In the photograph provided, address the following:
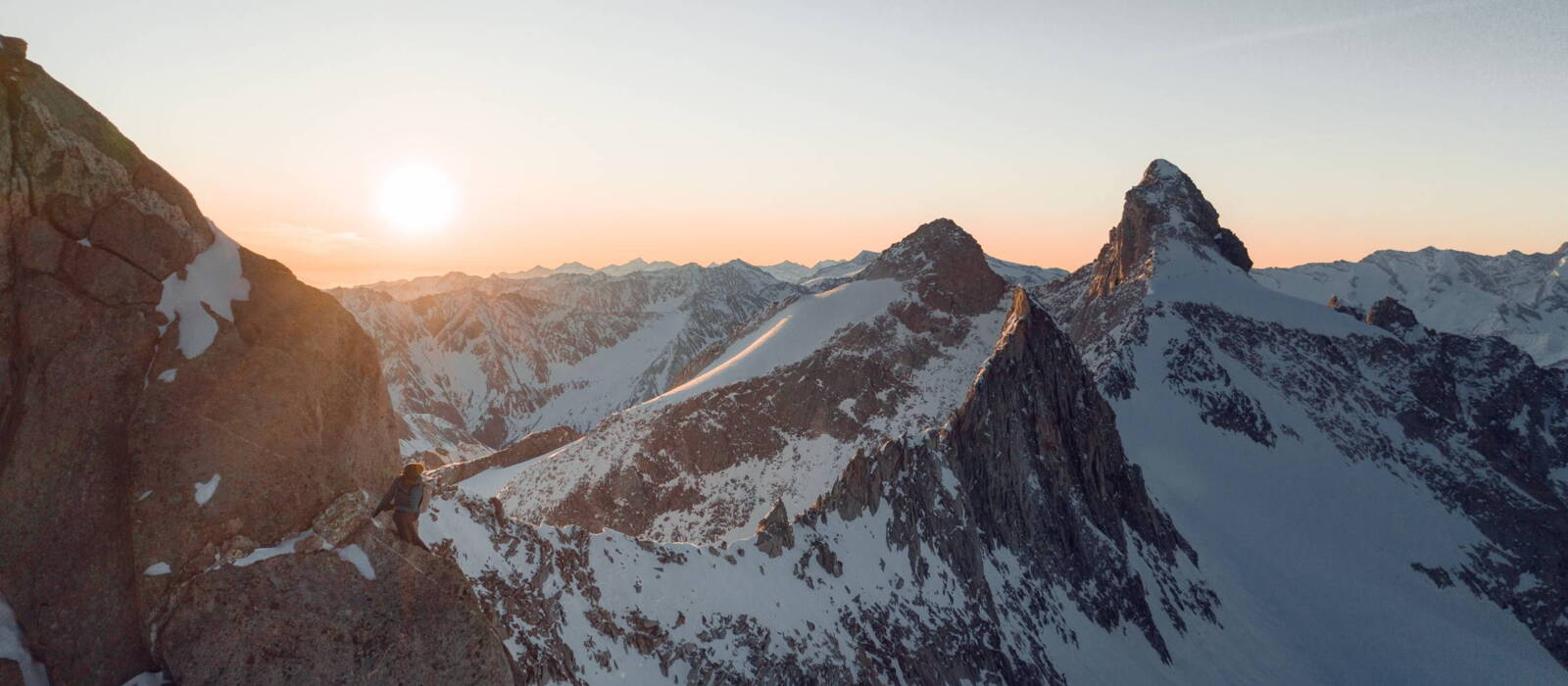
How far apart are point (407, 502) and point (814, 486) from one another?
58.1m

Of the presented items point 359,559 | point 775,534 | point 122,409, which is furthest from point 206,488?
point 775,534

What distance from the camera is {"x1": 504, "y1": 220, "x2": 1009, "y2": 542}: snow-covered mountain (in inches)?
2876

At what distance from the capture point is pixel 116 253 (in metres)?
14.6

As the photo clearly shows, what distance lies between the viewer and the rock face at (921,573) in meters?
25.3

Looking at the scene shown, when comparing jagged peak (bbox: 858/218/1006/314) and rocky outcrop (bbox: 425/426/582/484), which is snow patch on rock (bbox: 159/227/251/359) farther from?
jagged peak (bbox: 858/218/1006/314)

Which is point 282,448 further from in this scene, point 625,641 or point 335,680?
point 625,641

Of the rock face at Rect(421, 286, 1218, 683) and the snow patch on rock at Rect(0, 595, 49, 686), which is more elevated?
the snow patch on rock at Rect(0, 595, 49, 686)

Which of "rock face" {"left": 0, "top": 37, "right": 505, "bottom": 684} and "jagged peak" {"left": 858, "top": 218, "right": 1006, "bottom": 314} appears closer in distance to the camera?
"rock face" {"left": 0, "top": 37, "right": 505, "bottom": 684}

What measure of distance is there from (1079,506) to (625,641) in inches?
1592

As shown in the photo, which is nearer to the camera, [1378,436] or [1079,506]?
[1079,506]

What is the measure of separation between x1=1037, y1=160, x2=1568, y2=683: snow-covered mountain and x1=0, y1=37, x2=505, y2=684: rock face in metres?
54.0

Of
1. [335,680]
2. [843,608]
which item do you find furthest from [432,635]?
[843,608]

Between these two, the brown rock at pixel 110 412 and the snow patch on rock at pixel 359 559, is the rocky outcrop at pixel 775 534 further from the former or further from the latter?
the brown rock at pixel 110 412

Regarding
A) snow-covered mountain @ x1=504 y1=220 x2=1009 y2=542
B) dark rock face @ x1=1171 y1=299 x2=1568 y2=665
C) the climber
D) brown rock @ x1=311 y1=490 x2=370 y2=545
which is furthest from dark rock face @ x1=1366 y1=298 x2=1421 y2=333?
brown rock @ x1=311 y1=490 x2=370 y2=545
